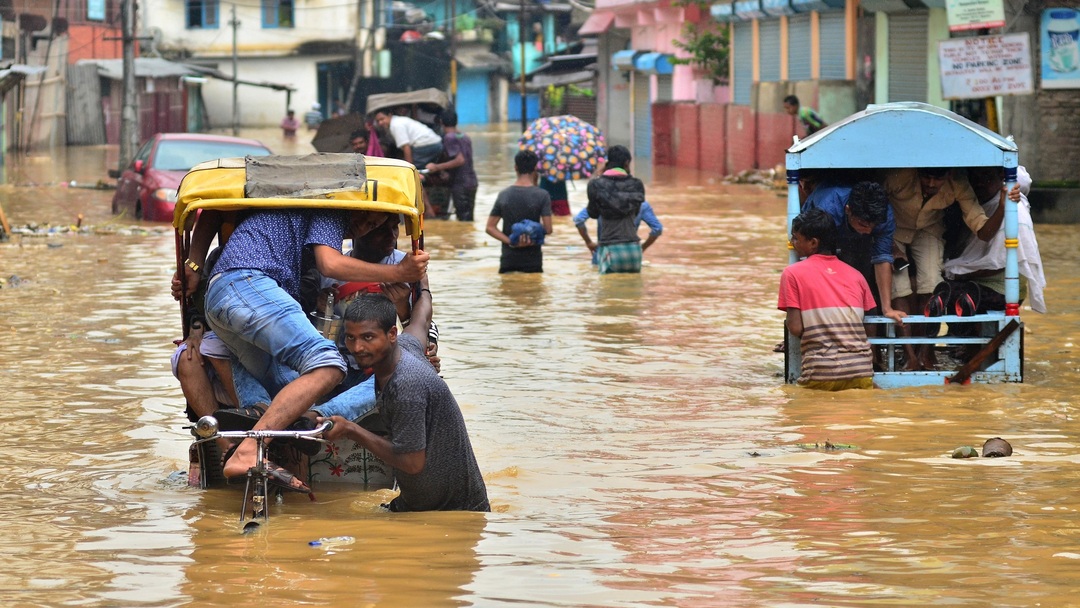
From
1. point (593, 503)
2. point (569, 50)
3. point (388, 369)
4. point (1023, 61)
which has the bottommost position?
point (593, 503)

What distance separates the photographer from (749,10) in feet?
115

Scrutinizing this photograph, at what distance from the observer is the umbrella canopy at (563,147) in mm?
18031

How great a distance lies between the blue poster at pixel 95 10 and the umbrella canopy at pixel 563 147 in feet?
123

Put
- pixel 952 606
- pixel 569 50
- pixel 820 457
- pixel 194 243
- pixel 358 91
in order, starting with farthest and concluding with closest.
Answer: pixel 358 91 → pixel 569 50 → pixel 820 457 → pixel 194 243 → pixel 952 606

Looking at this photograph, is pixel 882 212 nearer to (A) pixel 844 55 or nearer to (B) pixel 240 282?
(B) pixel 240 282

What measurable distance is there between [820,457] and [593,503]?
4.84 ft

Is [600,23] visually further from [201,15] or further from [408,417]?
[408,417]

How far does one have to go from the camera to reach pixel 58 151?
45.5 metres

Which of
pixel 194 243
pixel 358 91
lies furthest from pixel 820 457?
pixel 358 91

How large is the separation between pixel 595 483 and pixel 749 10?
28811mm

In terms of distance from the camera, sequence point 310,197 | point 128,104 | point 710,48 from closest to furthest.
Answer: point 310,197
point 128,104
point 710,48

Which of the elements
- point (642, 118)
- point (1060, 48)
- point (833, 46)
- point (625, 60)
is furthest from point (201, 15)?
point (1060, 48)

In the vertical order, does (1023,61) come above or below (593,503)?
above

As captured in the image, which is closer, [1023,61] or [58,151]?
[1023,61]
